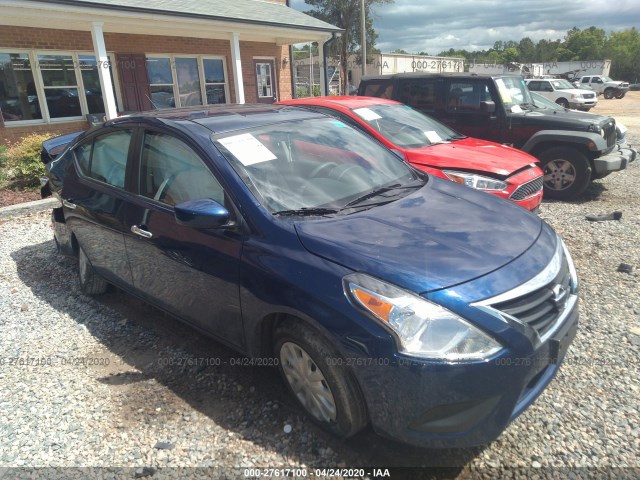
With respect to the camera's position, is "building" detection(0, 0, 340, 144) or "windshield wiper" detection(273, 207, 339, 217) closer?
"windshield wiper" detection(273, 207, 339, 217)

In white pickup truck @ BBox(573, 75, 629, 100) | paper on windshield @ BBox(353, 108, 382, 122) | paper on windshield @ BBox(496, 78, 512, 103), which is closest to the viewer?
paper on windshield @ BBox(353, 108, 382, 122)

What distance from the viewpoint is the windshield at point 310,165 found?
2658mm

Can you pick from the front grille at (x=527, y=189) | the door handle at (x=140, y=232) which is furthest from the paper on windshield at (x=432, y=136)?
the door handle at (x=140, y=232)

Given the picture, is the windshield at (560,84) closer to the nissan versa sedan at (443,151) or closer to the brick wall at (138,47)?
the brick wall at (138,47)

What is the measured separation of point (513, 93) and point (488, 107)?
0.76m

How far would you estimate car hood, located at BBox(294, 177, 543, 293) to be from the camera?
81.8 inches

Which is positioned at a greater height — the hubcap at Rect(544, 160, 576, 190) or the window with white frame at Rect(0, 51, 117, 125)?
the window with white frame at Rect(0, 51, 117, 125)

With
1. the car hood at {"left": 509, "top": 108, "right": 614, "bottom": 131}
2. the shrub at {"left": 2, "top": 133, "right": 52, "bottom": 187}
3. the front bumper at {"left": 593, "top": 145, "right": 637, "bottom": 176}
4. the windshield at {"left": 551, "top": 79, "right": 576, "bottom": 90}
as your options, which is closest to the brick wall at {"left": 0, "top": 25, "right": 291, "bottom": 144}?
the shrub at {"left": 2, "top": 133, "right": 52, "bottom": 187}

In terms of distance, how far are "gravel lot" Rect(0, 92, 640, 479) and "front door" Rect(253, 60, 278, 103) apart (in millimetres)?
12846

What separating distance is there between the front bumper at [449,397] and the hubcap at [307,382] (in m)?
0.30

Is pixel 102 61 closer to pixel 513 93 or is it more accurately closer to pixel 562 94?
pixel 513 93

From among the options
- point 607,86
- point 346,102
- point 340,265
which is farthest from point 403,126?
point 607,86

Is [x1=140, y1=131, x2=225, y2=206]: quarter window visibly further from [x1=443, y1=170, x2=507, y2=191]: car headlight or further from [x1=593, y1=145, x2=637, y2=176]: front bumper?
[x1=593, y1=145, x2=637, y2=176]: front bumper

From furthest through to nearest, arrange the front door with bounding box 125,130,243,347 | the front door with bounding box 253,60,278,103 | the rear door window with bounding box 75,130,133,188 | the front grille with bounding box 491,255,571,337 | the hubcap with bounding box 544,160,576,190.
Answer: the front door with bounding box 253,60,278,103, the hubcap with bounding box 544,160,576,190, the rear door window with bounding box 75,130,133,188, the front door with bounding box 125,130,243,347, the front grille with bounding box 491,255,571,337
